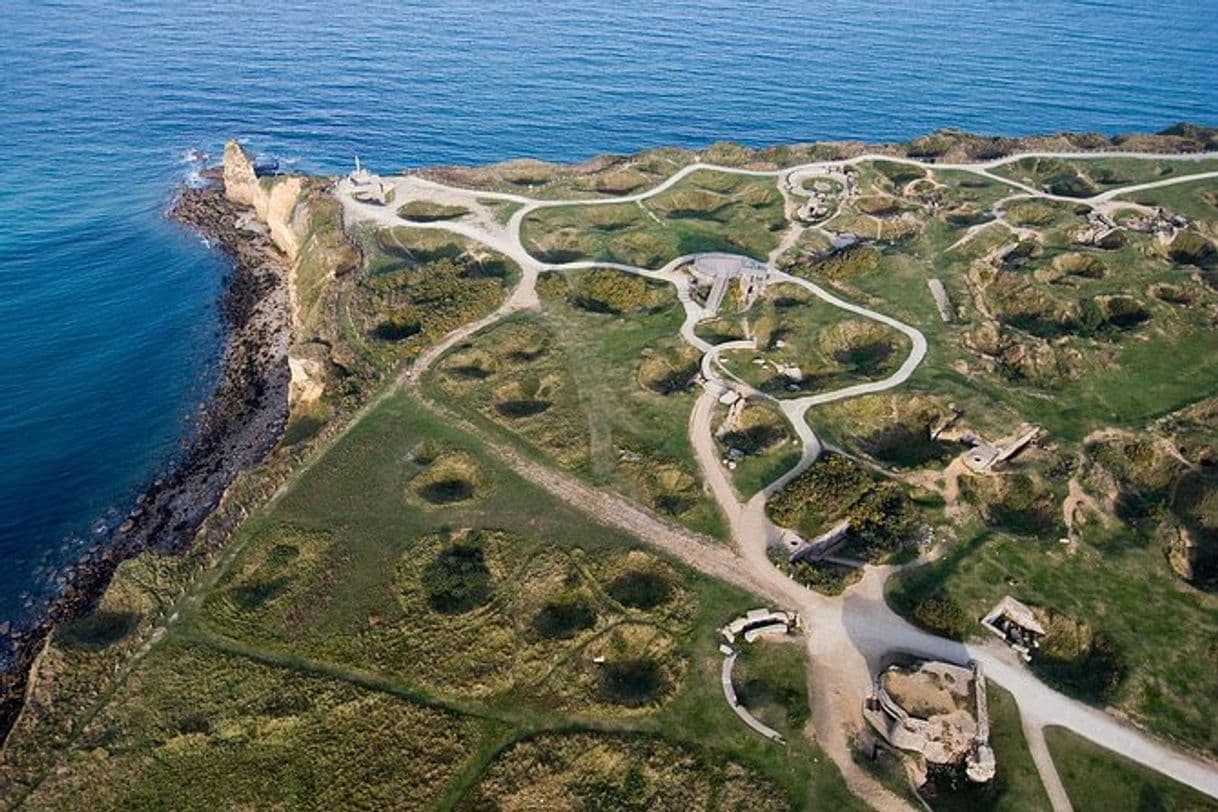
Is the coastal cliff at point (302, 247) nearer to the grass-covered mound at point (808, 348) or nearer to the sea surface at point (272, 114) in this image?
the sea surface at point (272, 114)

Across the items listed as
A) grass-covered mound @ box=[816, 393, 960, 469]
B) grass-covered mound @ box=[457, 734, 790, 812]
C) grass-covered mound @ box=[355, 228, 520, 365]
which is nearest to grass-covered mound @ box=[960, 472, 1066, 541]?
grass-covered mound @ box=[816, 393, 960, 469]

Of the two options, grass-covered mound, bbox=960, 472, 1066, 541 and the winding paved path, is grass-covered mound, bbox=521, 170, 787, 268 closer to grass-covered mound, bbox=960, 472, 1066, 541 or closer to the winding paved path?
Answer: the winding paved path

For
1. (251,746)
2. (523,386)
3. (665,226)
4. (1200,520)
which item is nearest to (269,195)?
(665,226)

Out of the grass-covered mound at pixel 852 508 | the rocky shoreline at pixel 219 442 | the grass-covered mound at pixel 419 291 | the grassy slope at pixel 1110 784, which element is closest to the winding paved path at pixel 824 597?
the grassy slope at pixel 1110 784

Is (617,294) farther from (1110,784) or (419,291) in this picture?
(1110,784)

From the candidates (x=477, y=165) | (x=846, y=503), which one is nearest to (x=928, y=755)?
A: (x=846, y=503)

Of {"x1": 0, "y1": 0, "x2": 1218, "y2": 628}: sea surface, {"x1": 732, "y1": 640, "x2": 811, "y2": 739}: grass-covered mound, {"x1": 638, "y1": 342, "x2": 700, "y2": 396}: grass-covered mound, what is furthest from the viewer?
{"x1": 0, "y1": 0, "x2": 1218, "y2": 628}: sea surface
